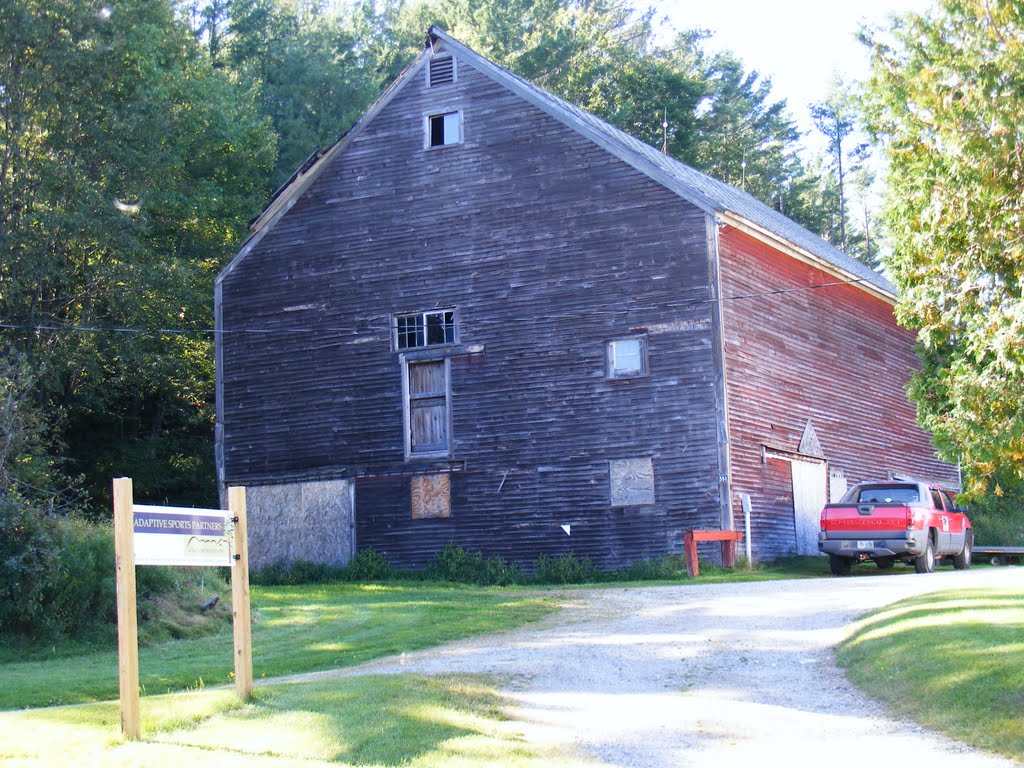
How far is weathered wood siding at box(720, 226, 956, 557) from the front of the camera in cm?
2875

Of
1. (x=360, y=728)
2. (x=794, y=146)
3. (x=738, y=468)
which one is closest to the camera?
(x=360, y=728)

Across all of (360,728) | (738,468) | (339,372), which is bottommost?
(360,728)

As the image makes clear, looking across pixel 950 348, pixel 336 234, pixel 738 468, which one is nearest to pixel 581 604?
pixel 738 468

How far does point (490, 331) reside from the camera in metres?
29.9

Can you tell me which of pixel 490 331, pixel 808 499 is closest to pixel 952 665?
pixel 490 331

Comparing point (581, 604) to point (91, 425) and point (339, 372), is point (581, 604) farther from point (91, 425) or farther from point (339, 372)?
point (91, 425)

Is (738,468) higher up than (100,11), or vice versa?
(100,11)

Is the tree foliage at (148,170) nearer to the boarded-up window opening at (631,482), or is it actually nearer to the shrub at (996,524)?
the boarded-up window opening at (631,482)

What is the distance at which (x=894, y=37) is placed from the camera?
13062 mm

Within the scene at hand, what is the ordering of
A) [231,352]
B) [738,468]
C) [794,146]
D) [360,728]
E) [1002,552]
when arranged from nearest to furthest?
[360,728]
[738,468]
[1002,552]
[231,352]
[794,146]

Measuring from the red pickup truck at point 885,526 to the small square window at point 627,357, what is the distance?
5.32m

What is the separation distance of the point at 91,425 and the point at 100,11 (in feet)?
43.7

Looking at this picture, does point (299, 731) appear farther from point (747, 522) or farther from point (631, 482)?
point (747, 522)

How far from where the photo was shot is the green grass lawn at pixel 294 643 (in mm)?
14680
